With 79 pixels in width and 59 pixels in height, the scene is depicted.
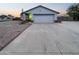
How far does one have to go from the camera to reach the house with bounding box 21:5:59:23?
33188mm

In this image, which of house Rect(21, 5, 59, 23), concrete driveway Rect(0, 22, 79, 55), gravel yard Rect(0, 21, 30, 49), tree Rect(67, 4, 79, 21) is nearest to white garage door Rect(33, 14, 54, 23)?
house Rect(21, 5, 59, 23)

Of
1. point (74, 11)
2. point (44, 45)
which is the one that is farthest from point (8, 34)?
point (74, 11)

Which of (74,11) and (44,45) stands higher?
(44,45)

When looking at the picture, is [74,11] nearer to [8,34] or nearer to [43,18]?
[43,18]

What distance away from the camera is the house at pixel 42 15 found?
3319 cm

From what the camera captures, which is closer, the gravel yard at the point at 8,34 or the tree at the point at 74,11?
the gravel yard at the point at 8,34

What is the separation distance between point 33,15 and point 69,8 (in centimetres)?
875

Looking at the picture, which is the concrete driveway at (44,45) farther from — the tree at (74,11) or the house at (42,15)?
the tree at (74,11)

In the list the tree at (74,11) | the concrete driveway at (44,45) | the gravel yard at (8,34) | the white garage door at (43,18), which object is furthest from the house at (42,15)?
the concrete driveway at (44,45)

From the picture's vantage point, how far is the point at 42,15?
33469 millimetres

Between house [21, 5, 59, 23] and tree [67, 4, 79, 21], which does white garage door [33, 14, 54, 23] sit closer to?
house [21, 5, 59, 23]

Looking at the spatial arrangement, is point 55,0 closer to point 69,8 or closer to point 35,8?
point 35,8

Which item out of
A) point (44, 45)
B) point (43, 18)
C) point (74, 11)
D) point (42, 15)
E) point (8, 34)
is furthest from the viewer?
point (74, 11)
